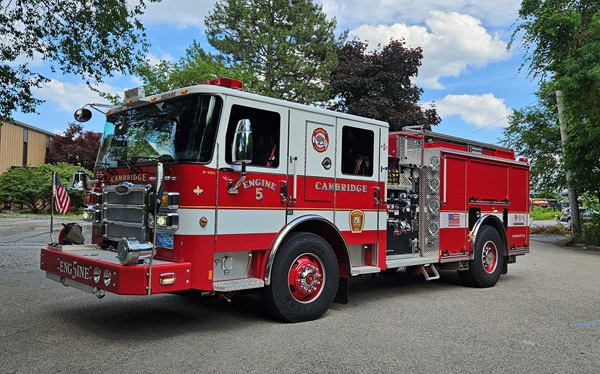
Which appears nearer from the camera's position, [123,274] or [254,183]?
[123,274]

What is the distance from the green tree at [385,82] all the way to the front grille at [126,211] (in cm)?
2049

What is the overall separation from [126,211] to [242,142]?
5.49ft

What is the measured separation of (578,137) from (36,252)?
16.8 meters

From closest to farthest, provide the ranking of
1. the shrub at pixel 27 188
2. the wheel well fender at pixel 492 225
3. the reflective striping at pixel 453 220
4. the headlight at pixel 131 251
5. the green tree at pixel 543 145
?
the headlight at pixel 131 251
the reflective striping at pixel 453 220
the wheel well fender at pixel 492 225
the green tree at pixel 543 145
the shrub at pixel 27 188

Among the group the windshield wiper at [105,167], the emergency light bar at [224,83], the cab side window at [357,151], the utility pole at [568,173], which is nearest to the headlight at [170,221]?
the windshield wiper at [105,167]

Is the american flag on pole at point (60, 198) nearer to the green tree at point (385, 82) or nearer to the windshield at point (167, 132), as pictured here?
the windshield at point (167, 132)

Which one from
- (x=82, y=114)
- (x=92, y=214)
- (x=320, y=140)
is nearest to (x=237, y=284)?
(x=320, y=140)

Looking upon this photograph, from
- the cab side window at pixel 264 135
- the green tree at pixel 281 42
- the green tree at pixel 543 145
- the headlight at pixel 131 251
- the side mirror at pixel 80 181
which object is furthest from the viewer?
the green tree at pixel 281 42

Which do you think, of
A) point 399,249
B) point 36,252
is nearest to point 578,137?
point 399,249

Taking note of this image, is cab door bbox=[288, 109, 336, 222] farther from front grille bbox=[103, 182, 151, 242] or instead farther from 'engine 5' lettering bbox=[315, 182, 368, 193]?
front grille bbox=[103, 182, 151, 242]

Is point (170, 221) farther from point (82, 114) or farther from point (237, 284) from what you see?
point (82, 114)

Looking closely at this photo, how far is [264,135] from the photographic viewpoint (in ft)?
19.1

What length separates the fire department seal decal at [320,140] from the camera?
6266mm

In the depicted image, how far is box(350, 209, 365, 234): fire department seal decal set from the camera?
21.9 feet
